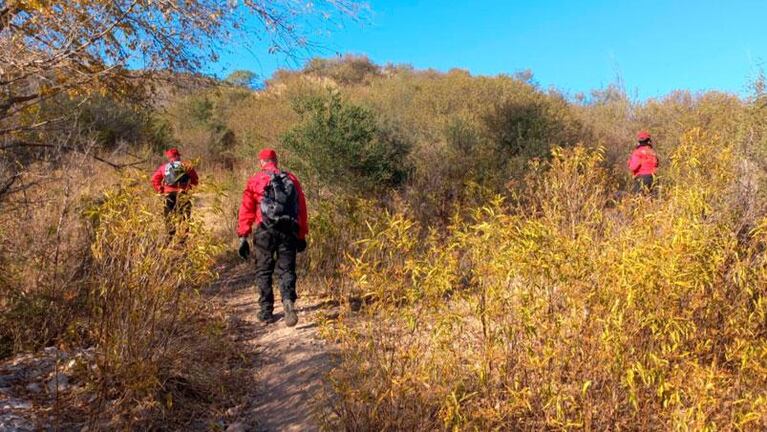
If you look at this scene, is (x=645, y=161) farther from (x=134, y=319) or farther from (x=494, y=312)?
(x=134, y=319)

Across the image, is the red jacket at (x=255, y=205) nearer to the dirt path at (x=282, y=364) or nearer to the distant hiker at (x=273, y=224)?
the distant hiker at (x=273, y=224)

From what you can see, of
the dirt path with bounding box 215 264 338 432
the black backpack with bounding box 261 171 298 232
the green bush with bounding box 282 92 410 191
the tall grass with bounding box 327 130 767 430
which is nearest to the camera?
the tall grass with bounding box 327 130 767 430

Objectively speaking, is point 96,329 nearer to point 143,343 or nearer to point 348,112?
point 143,343

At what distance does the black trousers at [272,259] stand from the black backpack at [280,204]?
0.09 meters

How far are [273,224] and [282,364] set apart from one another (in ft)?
4.02

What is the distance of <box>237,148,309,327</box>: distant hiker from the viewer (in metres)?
4.42

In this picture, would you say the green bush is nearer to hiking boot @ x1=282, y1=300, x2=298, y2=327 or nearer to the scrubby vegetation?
the scrubby vegetation

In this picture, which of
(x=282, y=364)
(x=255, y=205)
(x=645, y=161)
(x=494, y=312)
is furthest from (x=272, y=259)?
(x=645, y=161)

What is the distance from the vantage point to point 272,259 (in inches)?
182

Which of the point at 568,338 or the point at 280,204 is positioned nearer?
the point at 568,338

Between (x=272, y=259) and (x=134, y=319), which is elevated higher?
(x=272, y=259)

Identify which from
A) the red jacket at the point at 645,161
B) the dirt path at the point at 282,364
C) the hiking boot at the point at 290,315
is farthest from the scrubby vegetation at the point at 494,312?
the red jacket at the point at 645,161

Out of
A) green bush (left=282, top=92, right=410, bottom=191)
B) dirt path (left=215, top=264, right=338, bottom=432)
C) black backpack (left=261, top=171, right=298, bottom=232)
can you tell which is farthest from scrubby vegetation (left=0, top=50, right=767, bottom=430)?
green bush (left=282, top=92, right=410, bottom=191)

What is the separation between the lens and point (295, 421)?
3.04 meters
